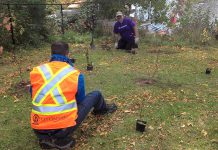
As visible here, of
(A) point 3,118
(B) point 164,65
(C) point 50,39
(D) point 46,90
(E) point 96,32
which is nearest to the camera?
(D) point 46,90

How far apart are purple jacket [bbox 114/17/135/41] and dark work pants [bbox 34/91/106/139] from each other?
5543 millimetres

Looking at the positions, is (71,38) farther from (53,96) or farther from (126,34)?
(53,96)

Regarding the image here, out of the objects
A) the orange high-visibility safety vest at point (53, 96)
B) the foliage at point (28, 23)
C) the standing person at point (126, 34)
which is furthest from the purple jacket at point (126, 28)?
the orange high-visibility safety vest at point (53, 96)

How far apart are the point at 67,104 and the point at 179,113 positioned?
2316 millimetres

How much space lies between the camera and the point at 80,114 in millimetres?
4746

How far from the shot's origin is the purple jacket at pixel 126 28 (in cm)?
1077

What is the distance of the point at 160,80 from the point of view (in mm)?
7695

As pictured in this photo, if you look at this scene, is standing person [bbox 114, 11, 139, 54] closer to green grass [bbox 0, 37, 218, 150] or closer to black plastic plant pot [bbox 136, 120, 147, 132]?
green grass [bbox 0, 37, 218, 150]

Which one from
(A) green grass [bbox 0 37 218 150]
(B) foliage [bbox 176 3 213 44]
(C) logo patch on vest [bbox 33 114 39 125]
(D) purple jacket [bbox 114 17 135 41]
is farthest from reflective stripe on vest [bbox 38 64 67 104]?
(B) foliage [bbox 176 3 213 44]

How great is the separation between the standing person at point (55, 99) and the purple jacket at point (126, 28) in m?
6.36

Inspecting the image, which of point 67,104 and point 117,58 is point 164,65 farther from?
point 67,104

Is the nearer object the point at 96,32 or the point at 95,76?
the point at 95,76

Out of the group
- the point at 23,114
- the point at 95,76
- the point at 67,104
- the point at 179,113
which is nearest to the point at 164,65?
the point at 95,76

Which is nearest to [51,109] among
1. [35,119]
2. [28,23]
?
[35,119]
